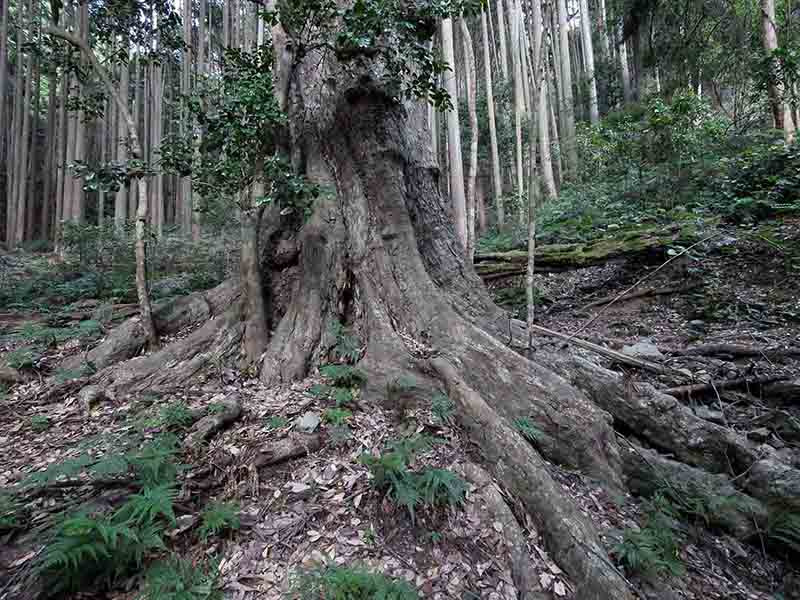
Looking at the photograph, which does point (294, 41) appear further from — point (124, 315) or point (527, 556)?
point (527, 556)

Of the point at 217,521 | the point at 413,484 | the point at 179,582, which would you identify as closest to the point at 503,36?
the point at 413,484

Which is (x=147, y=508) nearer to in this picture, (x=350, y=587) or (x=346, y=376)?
(x=350, y=587)

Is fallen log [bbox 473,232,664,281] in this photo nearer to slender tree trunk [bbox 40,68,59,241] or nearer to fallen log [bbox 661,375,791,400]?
fallen log [bbox 661,375,791,400]

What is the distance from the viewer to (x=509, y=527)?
2.34 metres

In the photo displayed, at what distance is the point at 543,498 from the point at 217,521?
194 cm

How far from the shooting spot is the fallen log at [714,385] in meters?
3.48

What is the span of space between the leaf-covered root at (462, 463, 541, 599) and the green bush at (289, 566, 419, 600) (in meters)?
0.63

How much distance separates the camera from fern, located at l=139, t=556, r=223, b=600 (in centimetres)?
185

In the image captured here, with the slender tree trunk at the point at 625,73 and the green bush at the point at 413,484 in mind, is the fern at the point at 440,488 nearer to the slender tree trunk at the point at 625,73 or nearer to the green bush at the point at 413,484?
the green bush at the point at 413,484

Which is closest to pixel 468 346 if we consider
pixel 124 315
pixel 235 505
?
pixel 235 505

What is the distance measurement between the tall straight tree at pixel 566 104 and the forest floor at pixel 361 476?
1134cm

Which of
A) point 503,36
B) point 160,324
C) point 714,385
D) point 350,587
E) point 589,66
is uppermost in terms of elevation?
point 503,36

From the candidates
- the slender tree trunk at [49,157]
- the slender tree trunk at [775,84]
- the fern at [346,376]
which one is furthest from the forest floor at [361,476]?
the slender tree trunk at [49,157]

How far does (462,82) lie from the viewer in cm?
2067
